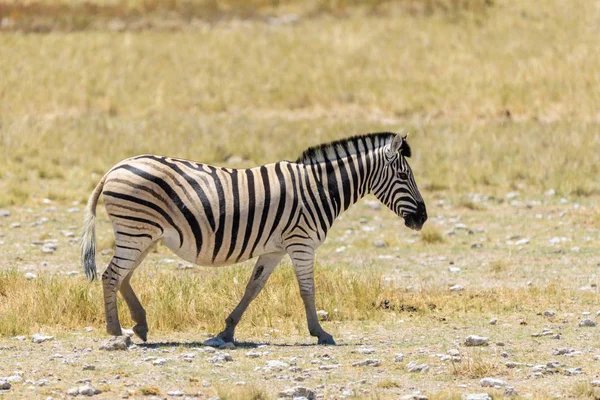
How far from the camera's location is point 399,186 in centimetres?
1130

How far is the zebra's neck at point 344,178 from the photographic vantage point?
36.0 ft

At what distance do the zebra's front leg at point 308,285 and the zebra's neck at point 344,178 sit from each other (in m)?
0.49

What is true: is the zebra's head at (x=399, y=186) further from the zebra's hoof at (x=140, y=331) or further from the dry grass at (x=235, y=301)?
the zebra's hoof at (x=140, y=331)

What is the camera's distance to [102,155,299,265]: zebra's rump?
10.2 m

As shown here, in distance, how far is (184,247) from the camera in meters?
10.4

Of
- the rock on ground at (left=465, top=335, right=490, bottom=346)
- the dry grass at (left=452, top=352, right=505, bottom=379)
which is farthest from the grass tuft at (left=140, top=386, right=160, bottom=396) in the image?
the rock on ground at (left=465, top=335, right=490, bottom=346)

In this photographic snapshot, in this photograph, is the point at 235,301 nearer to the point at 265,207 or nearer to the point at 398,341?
the point at 265,207

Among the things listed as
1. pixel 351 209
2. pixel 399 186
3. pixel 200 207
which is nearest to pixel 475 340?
pixel 399 186

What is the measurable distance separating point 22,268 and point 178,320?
4318 mm

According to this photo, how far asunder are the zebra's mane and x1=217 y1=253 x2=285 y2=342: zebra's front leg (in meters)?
1.11

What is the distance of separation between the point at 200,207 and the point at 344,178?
1.67m

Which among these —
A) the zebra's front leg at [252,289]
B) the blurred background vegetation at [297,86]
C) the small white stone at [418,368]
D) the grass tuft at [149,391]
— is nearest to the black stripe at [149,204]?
the zebra's front leg at [252,289]

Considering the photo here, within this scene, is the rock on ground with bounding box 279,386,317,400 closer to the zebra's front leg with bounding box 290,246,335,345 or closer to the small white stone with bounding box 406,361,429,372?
the small white stone with bounding box 406,361,429,372

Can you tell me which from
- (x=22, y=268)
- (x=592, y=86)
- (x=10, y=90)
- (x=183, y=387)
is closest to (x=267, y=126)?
(x=10, y=90)
